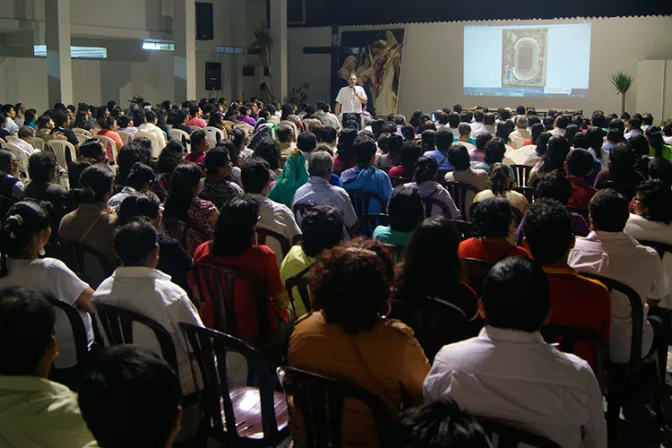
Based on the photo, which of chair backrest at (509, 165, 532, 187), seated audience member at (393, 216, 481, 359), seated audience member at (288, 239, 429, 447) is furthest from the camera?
chair backrest at (509, 165, 532, 187)

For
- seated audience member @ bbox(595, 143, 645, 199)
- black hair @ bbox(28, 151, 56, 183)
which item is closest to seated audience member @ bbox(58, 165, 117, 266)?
black hair @ bbox(28, 151, 56, 183)

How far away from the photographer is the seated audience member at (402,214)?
3.49 meters

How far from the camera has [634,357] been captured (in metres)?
2.94

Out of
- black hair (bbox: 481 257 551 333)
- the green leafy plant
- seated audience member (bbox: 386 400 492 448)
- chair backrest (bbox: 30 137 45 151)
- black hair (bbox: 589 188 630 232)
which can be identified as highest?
the green leafy plant

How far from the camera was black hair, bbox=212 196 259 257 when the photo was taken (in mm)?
3113

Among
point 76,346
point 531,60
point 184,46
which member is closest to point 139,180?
point 76,346

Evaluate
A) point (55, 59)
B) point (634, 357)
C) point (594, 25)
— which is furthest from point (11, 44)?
point (634, 357)

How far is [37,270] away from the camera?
287 cm

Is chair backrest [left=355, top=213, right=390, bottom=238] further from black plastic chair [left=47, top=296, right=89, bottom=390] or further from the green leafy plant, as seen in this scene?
the green leafy plant

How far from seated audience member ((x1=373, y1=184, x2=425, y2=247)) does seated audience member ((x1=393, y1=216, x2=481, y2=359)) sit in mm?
777

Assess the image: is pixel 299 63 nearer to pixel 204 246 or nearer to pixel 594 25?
pixel 594 25

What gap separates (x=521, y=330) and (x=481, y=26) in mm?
15174

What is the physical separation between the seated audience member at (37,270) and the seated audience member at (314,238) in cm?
88

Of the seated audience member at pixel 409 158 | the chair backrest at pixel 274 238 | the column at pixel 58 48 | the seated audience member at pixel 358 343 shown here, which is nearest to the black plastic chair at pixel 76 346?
the seated audience member at pixel 358 343
